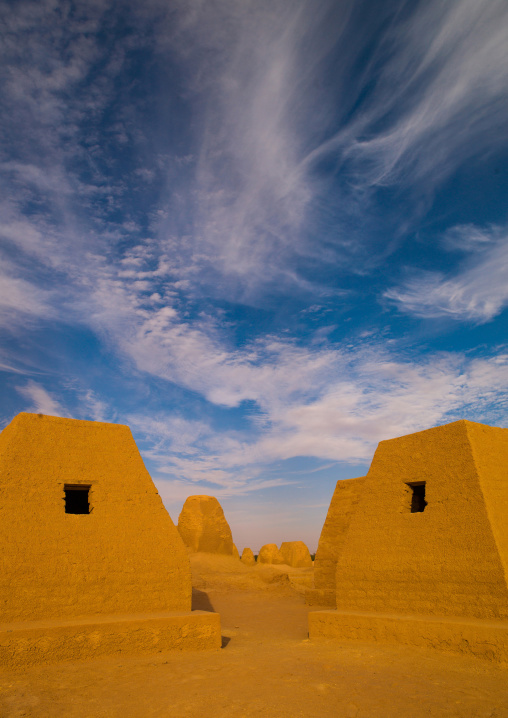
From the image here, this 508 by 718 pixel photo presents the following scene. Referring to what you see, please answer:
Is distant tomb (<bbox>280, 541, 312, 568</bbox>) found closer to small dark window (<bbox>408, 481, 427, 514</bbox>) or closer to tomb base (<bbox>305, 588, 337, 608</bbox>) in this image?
tomb base (<bbox>305, 588, 337, 608</bbox>)

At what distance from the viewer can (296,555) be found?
92.6ft

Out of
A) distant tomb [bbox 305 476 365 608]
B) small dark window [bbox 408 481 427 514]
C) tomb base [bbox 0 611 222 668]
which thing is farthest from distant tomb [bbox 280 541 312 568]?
tomb base [bbox 0 611 222 668]

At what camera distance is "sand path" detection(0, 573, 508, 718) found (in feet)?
15.3

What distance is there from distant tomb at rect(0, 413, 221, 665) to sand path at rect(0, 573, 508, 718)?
33cm

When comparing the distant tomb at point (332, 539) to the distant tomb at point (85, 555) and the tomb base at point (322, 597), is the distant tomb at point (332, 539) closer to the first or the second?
the tomb base at point (322, 597)

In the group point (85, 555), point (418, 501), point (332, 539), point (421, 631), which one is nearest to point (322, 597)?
point (332, 539)

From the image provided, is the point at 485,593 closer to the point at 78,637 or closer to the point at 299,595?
the point at 78,637

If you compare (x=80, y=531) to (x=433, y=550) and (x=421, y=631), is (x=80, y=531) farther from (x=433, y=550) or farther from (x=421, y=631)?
(x=433, y=550)

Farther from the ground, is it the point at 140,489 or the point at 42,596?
the point at 140,489

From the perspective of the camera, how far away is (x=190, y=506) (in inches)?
893

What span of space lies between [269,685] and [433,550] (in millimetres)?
3678

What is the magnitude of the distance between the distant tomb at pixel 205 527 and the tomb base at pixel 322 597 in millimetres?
9382

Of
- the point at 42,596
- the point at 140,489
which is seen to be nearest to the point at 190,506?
the point at 140,489

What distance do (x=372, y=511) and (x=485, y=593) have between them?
2.74 meters
